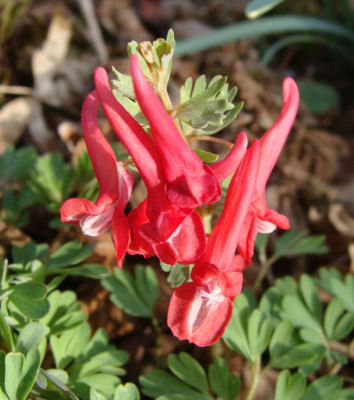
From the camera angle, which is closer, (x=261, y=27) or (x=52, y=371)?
(x=52, y=371)

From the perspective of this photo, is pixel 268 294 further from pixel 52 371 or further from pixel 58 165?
pixel 58 165

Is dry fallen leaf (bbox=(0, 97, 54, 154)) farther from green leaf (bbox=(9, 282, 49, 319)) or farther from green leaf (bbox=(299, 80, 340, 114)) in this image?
green leaf (bbox=(299, 80, 340, 114))

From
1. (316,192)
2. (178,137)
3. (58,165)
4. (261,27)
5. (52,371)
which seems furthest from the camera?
(261,27)

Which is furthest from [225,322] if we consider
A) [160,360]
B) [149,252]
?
[160,360]

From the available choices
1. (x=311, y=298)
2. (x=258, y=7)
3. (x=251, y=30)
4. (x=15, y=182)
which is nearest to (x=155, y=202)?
(x=311, y=298)

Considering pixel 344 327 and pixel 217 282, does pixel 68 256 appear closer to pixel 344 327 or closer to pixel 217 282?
pixel 217 282

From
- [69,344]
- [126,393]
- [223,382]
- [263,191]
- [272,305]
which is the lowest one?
[272,305]
